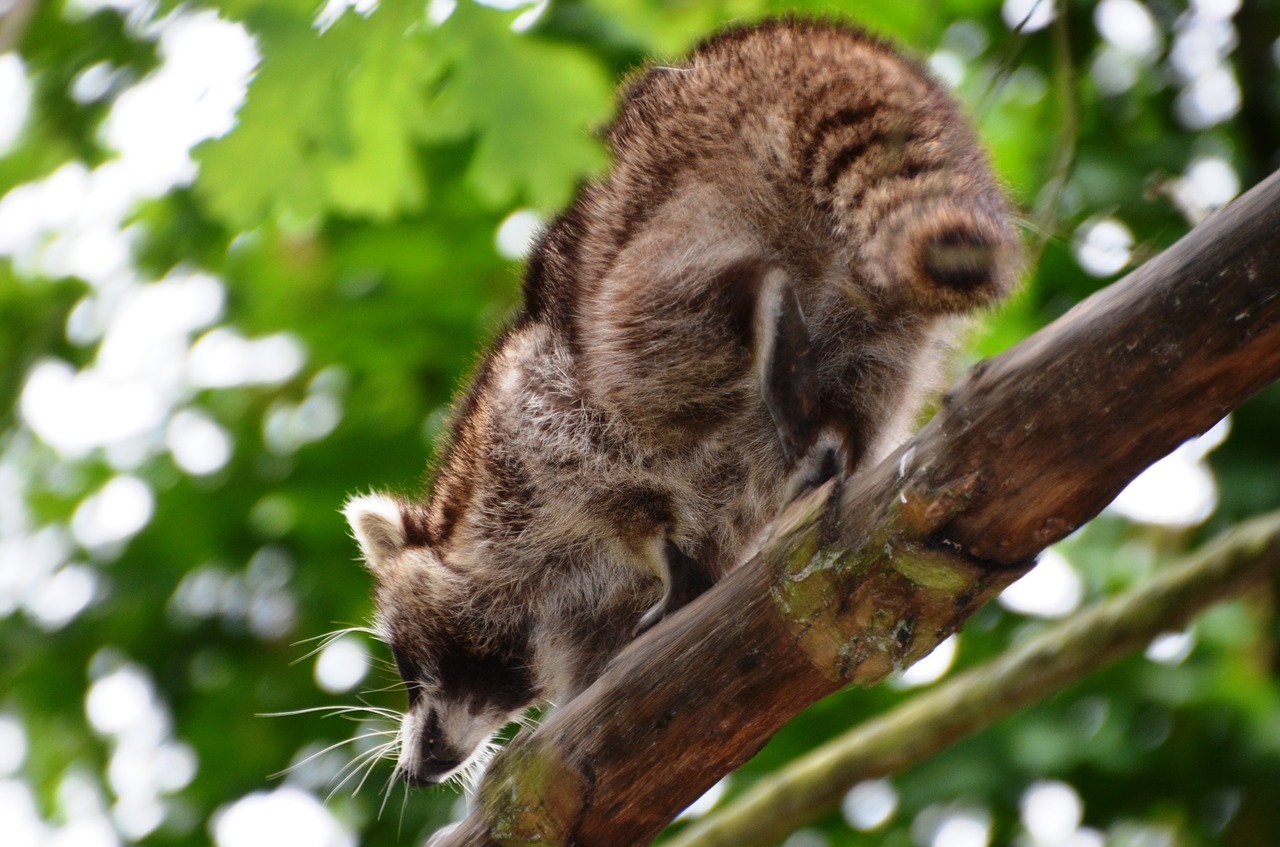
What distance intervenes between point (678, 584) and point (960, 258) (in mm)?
1108

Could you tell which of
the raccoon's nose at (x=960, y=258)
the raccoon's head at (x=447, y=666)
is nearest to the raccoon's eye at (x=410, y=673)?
the raccoon's head at (x=447, y=666)

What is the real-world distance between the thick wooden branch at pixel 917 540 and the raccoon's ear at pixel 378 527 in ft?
4.27

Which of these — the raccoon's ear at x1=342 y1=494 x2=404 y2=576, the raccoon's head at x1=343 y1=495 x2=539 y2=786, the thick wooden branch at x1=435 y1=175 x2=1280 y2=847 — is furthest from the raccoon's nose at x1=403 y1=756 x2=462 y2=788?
the thick wooden branch at x1=435 y1=175 x2=1280 y2=847

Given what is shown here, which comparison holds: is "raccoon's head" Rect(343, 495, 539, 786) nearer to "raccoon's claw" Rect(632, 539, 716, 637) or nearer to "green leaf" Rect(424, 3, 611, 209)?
"raccoon's claw" Rect(632, 539, 716, 637)

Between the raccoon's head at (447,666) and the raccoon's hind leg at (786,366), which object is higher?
the raccoon's hind leg at (786,366)

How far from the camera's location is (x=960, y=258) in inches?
109

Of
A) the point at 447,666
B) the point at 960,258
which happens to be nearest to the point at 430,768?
the point at 447,666

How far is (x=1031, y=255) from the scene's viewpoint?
3.25m

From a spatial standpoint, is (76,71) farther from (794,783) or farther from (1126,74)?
(1126,74)

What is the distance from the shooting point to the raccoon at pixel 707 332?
3.03 meters

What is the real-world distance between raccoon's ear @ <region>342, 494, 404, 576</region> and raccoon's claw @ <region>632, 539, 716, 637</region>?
3.84 ft

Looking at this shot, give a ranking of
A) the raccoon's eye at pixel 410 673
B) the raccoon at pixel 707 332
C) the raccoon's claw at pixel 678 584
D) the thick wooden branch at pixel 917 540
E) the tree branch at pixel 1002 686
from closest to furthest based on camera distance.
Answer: the thick wooden branch at pixel 917 540
the raccoon at pixel 707 332
the raccoon's claw at pixel 678 584
the tree branch at pixel 1002 686
the raccoon's eye at pixel 410 673

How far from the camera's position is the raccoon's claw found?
132 inches

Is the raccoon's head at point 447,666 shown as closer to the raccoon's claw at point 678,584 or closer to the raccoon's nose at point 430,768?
the raccoon's nose at point 430,768
